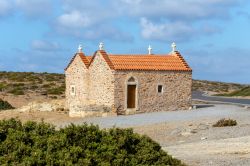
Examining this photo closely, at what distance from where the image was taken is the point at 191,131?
25484mm

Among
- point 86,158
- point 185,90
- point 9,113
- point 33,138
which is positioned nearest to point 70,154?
point 86,158

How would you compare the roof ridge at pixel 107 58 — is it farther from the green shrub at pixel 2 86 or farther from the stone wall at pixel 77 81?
the green shrub at pixel 2 86

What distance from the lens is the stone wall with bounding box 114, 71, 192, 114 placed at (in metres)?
37.2

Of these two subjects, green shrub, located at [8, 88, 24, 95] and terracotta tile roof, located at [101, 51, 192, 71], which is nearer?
terracotta tile roof, located at [101, 51, 192, 71]

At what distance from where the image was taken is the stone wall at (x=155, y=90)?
37156 millimetres

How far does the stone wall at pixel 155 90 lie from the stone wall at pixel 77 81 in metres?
3.86

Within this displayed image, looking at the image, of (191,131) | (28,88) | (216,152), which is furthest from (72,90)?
(28,88)

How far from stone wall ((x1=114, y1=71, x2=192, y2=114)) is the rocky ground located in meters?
1.31

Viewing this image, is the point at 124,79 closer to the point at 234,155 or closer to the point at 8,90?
the point at 234,155

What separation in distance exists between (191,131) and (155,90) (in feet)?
42.8

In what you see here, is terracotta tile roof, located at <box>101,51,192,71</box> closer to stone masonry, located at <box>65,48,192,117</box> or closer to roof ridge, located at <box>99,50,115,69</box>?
roof ridge, located at <box>99,50,115,69</box>

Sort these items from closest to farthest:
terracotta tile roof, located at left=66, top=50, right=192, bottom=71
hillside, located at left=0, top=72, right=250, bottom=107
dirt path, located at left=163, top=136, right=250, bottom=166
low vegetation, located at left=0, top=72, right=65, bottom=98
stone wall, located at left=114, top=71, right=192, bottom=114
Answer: dirt path, located at left=163, top=136, right=250, bottom=166
stone wall, located at left=114, top=71, right=192, bottom=114
terracotta tile roof, located at left=66, top=50, right=192, bottom=71
hillside, located at left=0, top=72, right=250, bottom=107
low vegetation, located at left=0, top=72, right=65, bottom=98

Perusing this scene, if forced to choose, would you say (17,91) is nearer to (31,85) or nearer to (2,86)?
(2,86)

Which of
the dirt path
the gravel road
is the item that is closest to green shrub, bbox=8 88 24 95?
the gravel road
